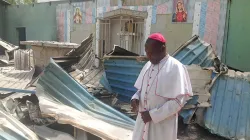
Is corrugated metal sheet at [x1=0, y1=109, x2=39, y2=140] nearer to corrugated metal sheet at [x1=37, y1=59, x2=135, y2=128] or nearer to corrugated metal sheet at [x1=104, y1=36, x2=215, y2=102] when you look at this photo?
corrugated metal sheet at [x1=37, y1=59, x2=135, y2=128]

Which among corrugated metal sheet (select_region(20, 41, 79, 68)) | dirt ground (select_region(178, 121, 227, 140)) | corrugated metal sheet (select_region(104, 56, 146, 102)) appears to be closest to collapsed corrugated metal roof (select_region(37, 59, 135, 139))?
dirt ground (select_region(178, 121, 227, 140))

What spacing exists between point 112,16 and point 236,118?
724cm

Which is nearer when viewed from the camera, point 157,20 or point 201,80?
point 201,80

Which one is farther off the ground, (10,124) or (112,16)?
(112,16)

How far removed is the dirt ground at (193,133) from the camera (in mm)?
4453

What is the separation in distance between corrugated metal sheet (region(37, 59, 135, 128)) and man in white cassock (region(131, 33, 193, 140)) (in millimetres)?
1663

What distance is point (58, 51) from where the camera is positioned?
824 centimetres

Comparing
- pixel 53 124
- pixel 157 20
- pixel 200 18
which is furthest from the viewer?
pixel 157 20

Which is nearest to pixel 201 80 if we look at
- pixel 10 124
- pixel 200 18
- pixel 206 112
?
pixel 206 112

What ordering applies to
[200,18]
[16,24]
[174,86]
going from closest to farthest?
[174,86] < [200,18] < [16,24]

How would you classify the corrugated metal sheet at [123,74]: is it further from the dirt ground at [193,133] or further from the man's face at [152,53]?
the man's face at [152,53]

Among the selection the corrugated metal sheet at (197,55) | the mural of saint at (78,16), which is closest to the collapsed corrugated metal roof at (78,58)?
the corrugated metal sheet at (197,55)

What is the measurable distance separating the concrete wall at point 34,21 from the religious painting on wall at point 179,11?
741 cm

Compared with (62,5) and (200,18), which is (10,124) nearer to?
(200,18)
